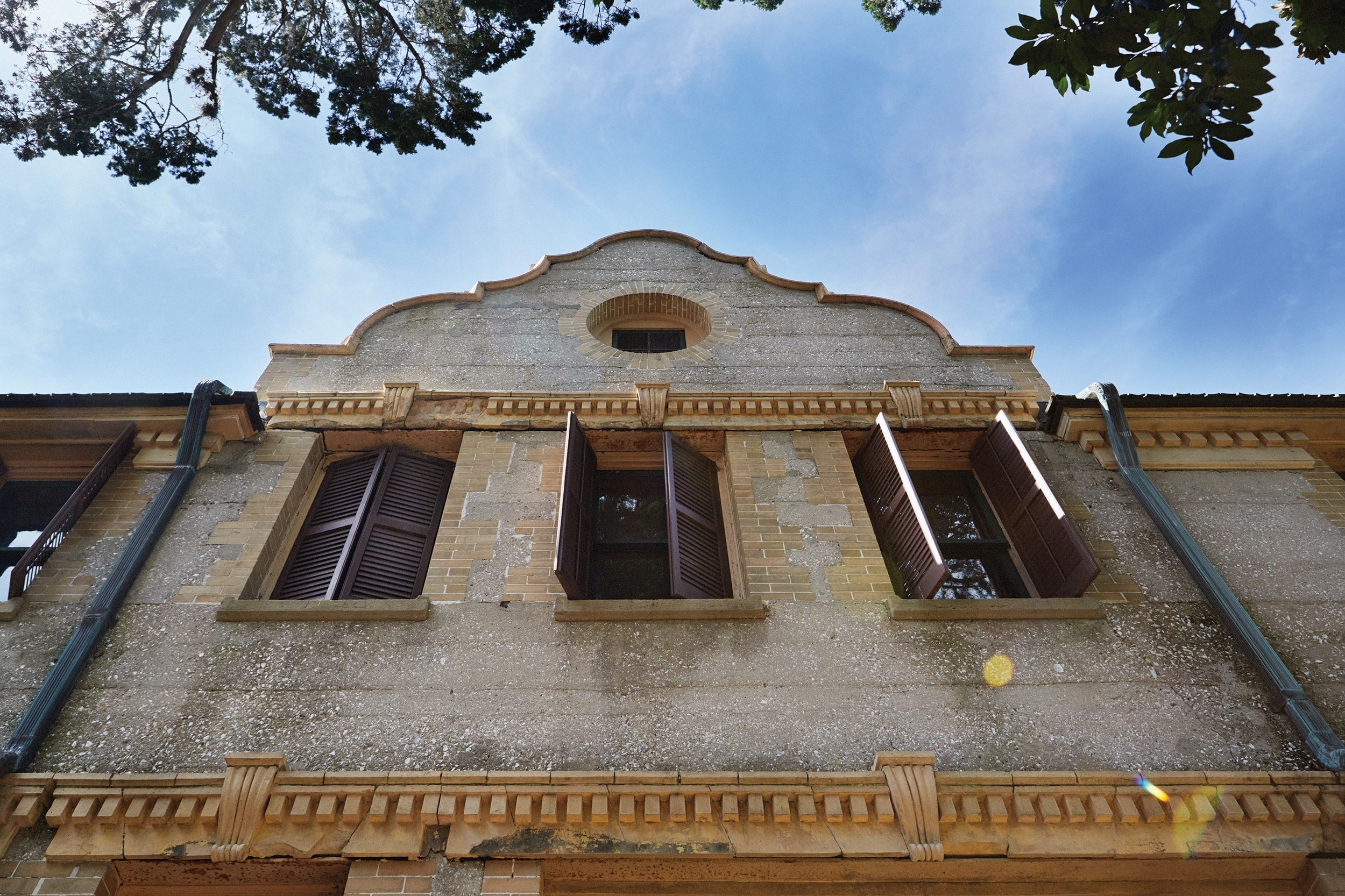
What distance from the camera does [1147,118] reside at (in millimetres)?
4320

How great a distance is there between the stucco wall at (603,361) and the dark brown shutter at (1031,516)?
4.42ft

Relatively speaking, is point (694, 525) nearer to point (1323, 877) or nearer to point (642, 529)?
point (642, 529)

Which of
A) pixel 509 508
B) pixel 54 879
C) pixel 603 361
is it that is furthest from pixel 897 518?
pixel 54 879

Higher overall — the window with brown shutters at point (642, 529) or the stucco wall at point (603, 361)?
the stucco wall at point (603, 361)

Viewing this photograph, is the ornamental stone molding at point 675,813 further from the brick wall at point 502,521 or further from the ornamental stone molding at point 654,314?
the ornamental stone molding at point 654,314

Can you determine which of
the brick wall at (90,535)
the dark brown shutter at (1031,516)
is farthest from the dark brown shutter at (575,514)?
the dark brown shutter at (1031,516)

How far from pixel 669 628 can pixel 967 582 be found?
291 cm

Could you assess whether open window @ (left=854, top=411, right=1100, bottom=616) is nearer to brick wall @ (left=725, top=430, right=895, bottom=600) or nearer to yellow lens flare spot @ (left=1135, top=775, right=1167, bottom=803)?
brick wall @ (left=725, top=430, right=895, bottom=600)

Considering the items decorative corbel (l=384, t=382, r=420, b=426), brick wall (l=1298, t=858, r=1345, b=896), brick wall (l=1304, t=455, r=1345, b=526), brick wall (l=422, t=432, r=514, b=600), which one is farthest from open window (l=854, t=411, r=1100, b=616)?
decorative corbel (l=384, t=382, r=420, b=426)

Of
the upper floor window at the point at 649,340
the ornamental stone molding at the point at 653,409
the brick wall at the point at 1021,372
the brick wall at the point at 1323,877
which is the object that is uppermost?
the upper floor window at the point at 649,340

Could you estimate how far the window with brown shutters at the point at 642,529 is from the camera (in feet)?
20.7

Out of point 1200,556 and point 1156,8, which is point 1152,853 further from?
point 1156,8

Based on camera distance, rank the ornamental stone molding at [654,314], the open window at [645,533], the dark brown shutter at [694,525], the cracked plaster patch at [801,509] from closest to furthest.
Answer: the open window at [645,533] < the dark brown shutter at [694,525] < the cracked plaster patch at [801,509] < the ornamental stone molding at [654,314]

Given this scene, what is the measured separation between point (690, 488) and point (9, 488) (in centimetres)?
669
